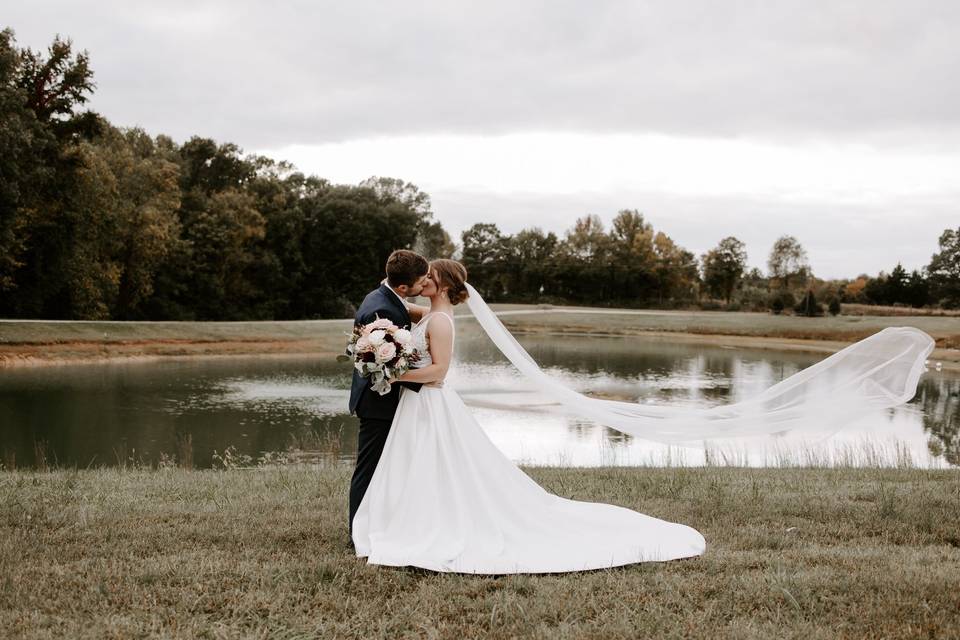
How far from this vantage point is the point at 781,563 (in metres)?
5.70

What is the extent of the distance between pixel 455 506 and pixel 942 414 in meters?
20.7

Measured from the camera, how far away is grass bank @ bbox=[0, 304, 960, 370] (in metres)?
31.4

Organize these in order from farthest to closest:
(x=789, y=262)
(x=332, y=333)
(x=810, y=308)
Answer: (x=789, y=262), (x=810, y=308), (x=332, y=333)

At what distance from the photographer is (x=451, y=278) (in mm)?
6324

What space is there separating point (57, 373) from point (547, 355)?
71.4ft

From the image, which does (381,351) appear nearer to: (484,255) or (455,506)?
(455,506)

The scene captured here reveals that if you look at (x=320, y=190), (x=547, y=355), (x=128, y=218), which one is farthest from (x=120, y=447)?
(x=320, y=190)

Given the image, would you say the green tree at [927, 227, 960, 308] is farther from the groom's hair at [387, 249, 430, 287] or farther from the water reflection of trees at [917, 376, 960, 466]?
the groom's hair at [387, 249, 430, 287]

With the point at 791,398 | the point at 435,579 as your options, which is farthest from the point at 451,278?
the point at 791,398

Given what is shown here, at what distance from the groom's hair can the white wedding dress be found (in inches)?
16.3

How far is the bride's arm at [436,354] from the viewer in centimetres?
620

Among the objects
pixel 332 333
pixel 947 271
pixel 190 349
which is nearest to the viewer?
pixel 190 349

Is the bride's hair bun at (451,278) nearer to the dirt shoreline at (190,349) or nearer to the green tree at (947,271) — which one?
the dirt shoreline at (190,349)

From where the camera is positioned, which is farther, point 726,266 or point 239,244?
point 726,266
